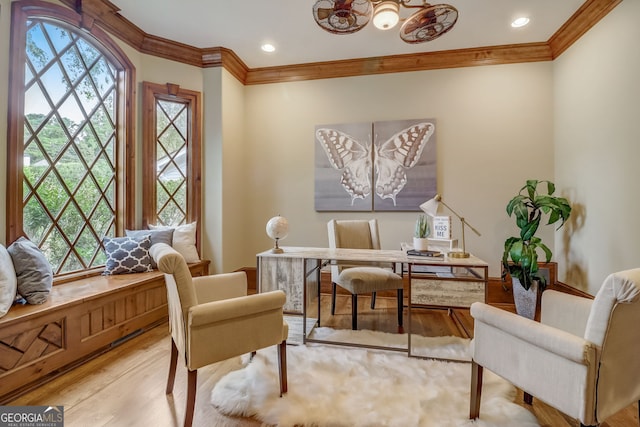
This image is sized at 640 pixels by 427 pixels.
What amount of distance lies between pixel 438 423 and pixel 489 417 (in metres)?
0.29

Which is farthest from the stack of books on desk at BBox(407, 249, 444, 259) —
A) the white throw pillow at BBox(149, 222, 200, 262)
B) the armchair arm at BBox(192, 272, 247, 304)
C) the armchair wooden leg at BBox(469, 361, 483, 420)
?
the white throw pillow at BBox(149, 222, 200, 262)

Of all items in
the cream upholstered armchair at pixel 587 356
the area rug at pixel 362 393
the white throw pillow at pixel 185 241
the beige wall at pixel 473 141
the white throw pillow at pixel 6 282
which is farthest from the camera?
the white throw pillow at pixel 185 241

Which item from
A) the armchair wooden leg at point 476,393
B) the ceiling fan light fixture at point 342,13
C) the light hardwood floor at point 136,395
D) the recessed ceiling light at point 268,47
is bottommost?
the light hardwood floor at point 136,395

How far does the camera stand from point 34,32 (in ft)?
7.45

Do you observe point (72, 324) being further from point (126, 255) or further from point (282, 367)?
point (282, 367)

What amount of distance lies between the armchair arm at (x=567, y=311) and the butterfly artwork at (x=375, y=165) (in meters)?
1.92

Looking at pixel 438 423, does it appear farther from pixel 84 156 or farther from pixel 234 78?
pixel 234 78

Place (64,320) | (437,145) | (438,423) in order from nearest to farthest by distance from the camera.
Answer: (438,423) < (64,320) < (437,145)

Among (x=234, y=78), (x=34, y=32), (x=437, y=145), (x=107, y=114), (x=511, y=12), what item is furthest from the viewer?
(x=234, y=78)

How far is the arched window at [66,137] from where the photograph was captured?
212 cm

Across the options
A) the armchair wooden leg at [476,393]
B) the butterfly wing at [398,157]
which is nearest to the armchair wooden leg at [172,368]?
the armchair wooden leg at [476,393]

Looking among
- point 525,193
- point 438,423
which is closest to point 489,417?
point 438,423

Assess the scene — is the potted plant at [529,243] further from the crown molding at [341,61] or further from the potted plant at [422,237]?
the crown molding at [341,61]
